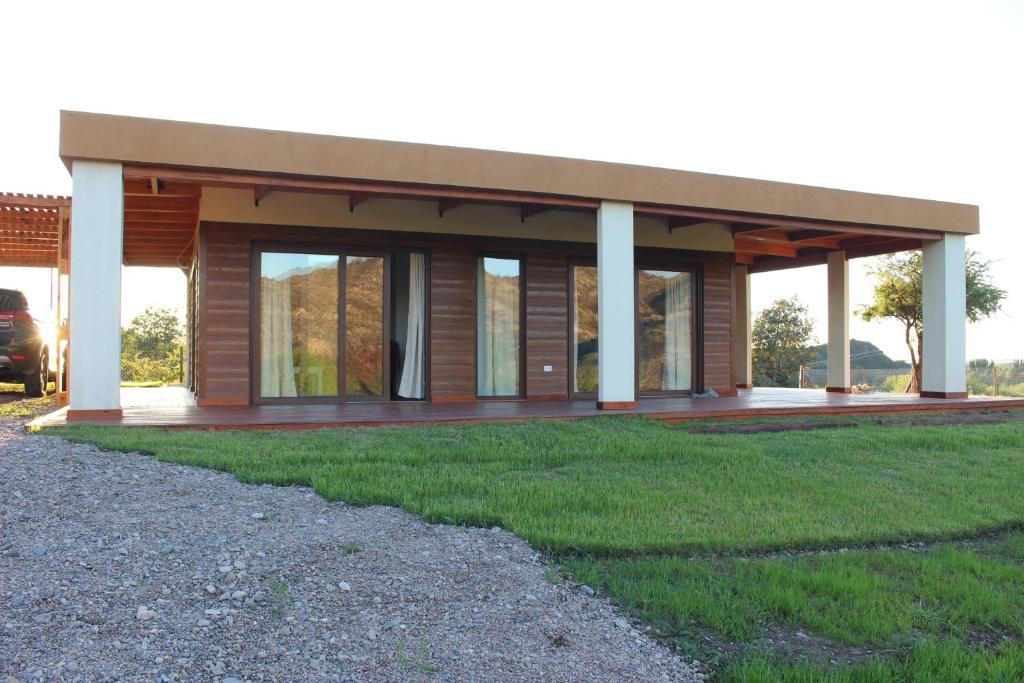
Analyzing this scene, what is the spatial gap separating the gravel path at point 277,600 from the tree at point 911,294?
16.9 meters

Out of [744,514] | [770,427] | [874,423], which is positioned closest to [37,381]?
[770,427]

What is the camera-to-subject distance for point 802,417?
31.4 ft

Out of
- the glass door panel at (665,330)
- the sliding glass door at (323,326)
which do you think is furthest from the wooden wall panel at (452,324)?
the glass door panel at (665,330)

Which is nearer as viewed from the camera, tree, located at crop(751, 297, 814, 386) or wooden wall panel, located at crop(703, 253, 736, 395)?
wooden wall panel, located at crop(703, 253, 736, 395)

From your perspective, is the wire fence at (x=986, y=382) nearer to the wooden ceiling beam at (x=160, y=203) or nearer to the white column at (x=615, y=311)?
the white column at (x=615, y=311)

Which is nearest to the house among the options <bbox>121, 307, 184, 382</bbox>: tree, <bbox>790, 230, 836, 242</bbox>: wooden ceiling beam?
<bbox>790, 230, 836, 242</bbox>: wooden ceiling beam

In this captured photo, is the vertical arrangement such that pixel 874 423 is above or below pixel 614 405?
below

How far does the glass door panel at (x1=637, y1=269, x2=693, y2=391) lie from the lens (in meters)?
12.1

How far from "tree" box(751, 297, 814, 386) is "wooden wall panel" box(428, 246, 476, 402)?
722 inches

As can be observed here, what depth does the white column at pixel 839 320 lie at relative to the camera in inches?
559

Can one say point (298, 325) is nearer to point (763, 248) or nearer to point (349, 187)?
point (349, 187)

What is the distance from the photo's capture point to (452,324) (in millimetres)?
10844

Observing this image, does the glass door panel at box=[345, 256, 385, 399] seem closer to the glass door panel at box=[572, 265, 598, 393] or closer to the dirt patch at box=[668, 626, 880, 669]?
the glass door panel at box=[572, 265, 598, 393]

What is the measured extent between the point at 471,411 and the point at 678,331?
15.3 ft
